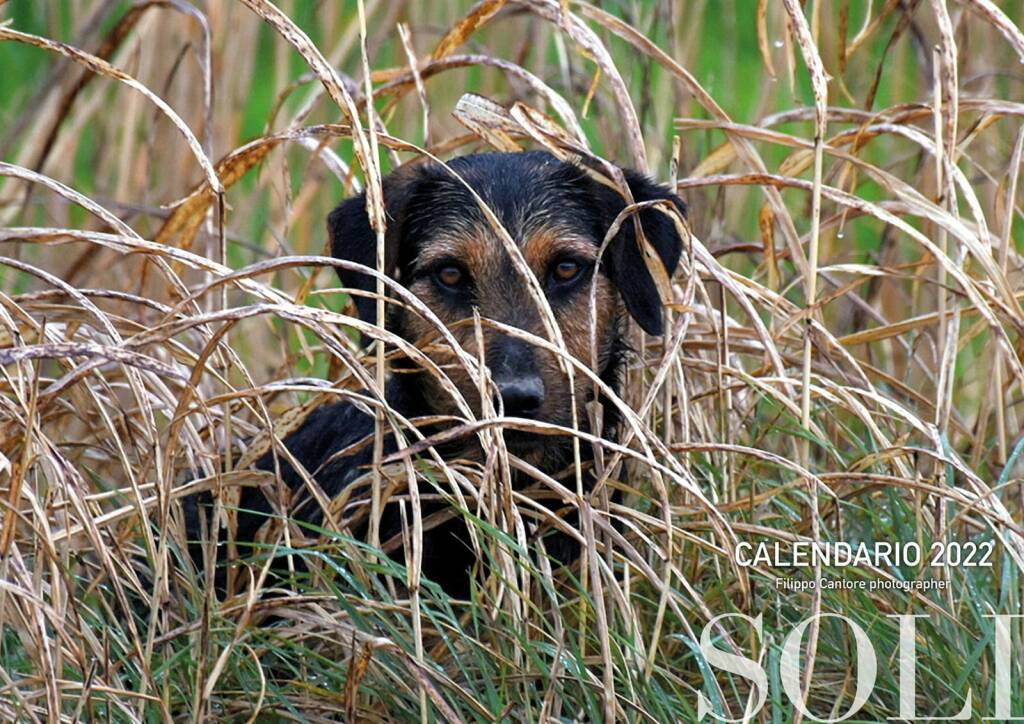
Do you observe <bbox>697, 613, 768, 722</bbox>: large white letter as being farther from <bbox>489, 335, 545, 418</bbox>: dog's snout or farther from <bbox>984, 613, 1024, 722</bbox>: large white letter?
<bbox>489, 335, 545, 418</bbox>: dog's snout

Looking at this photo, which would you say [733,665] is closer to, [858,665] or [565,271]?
[858,665]

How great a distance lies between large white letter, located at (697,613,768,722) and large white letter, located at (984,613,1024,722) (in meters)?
0.39

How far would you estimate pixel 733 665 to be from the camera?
2.65m

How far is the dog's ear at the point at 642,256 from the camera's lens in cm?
365

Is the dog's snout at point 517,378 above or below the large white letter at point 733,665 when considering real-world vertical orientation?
above

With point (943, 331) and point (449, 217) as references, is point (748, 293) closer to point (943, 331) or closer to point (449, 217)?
point (943, 331)

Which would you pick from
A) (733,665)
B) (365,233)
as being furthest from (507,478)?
(365,233)

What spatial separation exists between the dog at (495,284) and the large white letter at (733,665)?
29.6 inches

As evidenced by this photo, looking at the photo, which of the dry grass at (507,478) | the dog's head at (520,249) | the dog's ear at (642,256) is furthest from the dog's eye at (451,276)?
the dog's ear at (642,256)

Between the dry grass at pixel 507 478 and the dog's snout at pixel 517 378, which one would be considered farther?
the dog's snout at pixel 517 378

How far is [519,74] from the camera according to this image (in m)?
3.76

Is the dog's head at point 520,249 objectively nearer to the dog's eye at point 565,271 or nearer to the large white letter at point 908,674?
the dog's eye at point 565,271

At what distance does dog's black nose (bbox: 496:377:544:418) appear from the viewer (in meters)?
3.20

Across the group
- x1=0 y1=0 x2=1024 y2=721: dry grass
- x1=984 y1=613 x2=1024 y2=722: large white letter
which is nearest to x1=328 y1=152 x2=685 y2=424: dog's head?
x1=0 y1=0 x2=1024 y2=721: dry grass
